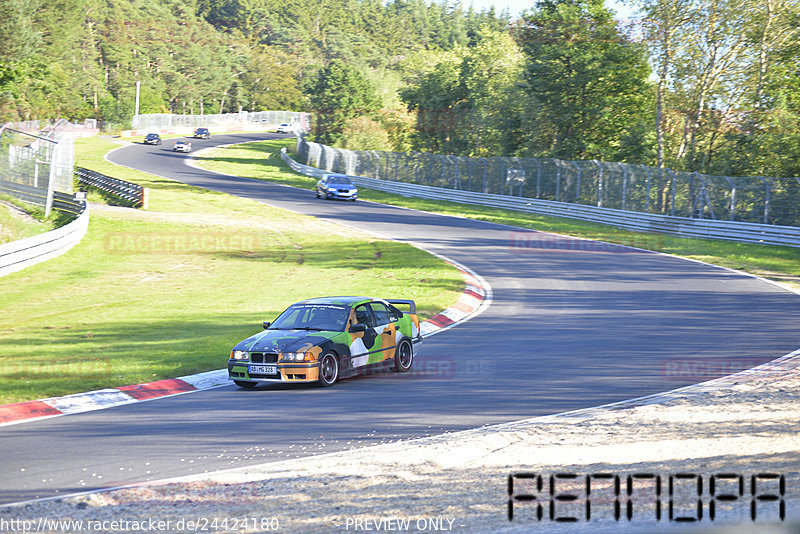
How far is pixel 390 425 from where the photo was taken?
A: 32.3 feet

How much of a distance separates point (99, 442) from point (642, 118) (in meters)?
48.7

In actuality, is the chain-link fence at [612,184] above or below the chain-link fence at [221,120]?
below

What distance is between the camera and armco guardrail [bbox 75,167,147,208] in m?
42.3

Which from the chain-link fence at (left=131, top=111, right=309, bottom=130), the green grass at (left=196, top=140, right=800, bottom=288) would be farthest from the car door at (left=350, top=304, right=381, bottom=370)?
the chain-link fence at (left=131, top=111, right=309, bottom=130)

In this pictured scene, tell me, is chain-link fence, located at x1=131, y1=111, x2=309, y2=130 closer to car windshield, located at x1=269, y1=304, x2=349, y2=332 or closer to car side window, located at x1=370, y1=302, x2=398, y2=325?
car windshield, located at x1=269, y1=304, x2=349, y2=332

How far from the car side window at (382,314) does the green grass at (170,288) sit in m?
2.98

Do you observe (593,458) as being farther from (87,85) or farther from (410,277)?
(87,85)

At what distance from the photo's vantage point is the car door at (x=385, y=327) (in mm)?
13680

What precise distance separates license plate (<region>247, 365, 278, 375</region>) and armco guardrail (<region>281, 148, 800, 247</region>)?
84.5 feet

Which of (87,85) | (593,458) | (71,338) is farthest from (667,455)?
(87,85)

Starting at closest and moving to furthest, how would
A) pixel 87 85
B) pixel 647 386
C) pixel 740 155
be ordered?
pixel 647 386, pixel 740 155, pixel 87 85

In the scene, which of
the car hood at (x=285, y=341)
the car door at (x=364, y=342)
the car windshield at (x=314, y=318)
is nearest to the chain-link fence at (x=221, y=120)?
the car windshield at (x=314, y=318)

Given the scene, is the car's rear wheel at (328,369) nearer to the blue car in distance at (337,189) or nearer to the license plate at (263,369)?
the license plate at (263,369)

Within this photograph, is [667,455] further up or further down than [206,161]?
further down
